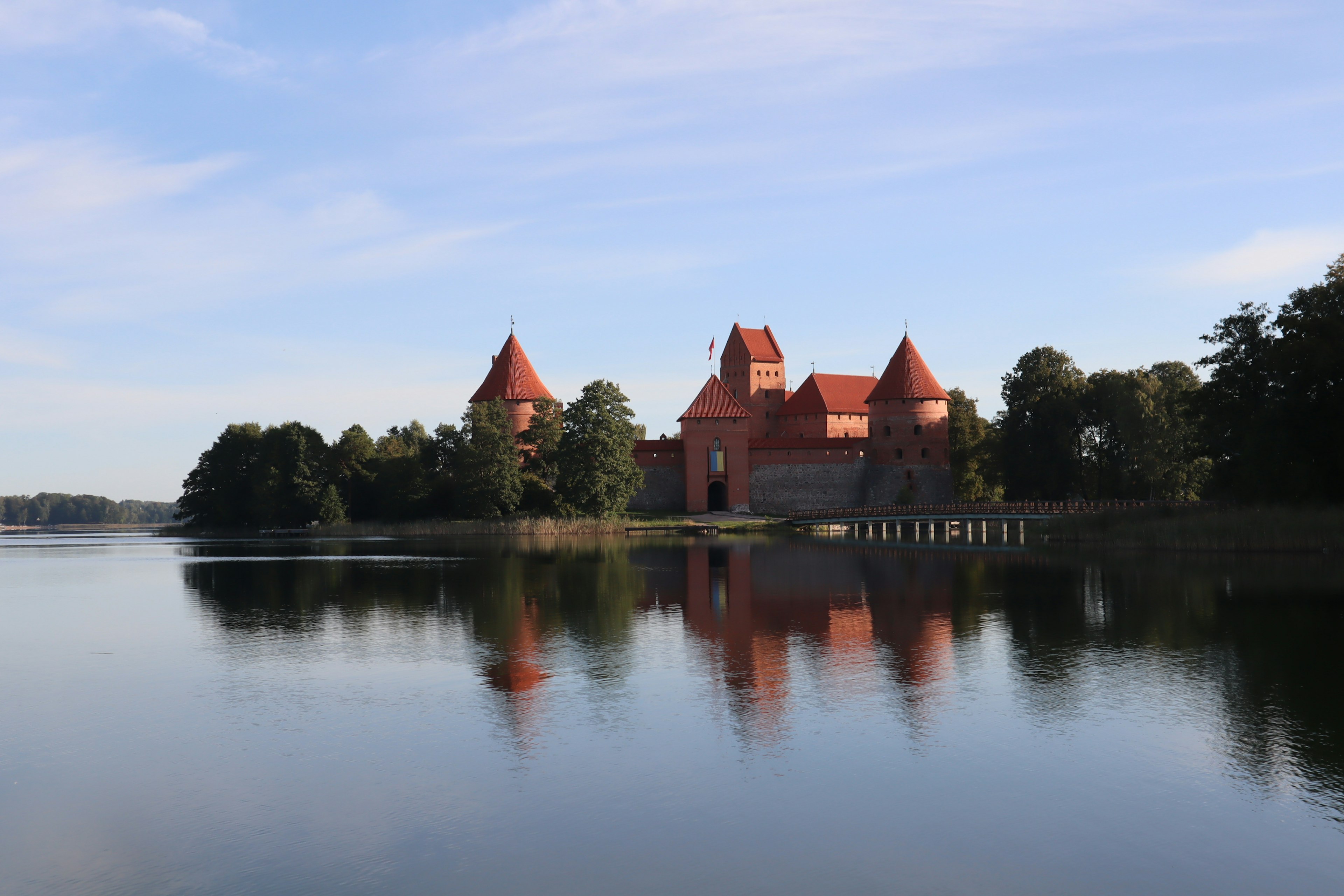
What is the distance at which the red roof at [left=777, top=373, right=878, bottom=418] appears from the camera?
68438 millimetres

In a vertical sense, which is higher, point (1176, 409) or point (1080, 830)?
point (1176, 409)

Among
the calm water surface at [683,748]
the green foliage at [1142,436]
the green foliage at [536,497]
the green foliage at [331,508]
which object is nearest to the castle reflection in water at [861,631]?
the calm water surface at [683,748]

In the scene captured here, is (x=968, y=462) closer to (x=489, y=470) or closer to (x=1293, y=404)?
(x=489, y=470)

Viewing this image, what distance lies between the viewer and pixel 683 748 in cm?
877

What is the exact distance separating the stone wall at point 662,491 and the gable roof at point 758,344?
14807 millimetres

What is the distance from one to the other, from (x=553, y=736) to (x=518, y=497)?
41.0 meters

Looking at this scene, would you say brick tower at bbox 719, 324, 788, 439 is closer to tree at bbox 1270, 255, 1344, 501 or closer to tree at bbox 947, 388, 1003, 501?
tree at bbox 947, 388, 1003, 501

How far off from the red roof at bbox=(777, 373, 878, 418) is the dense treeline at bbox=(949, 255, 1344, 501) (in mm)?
6796

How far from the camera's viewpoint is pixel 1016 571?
25297 millimetres

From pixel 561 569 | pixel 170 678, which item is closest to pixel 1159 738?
pixel 170 678

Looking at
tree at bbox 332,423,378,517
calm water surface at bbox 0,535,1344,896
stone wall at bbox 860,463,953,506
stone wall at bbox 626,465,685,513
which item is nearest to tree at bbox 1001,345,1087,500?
stone wall at bbox 860,463,953,506

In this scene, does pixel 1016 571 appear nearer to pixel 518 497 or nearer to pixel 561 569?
pixel 561 569

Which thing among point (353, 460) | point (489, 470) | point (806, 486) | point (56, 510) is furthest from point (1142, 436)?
point (56, 510)

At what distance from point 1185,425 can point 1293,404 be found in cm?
1713
